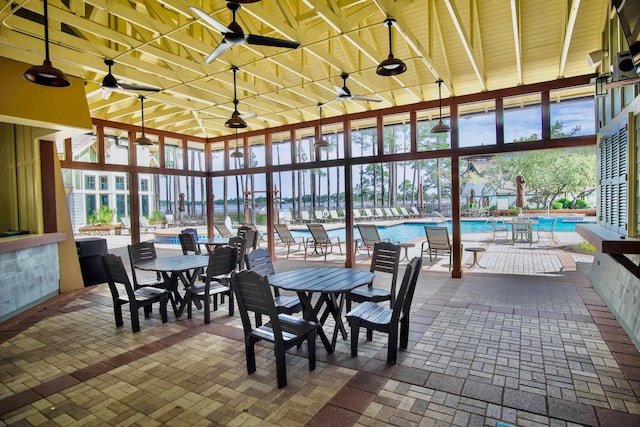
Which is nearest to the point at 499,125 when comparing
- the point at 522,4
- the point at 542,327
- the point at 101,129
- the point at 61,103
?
the point at 522,4

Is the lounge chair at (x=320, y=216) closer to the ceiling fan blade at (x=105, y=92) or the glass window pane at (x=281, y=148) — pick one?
the glass window pane at (x=281, y=148)

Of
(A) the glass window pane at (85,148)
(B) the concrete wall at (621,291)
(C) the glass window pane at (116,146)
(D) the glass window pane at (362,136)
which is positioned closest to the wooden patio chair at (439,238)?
(D) the glass window pane at (362,136)

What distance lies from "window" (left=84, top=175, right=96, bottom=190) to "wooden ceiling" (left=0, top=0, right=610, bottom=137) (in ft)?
29.7

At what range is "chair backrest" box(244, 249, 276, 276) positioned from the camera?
156 inches

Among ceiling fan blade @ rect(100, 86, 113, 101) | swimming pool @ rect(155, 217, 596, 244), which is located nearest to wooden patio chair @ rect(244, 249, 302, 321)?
ceiling fan blade @ rect(100, 86, 113, 101)

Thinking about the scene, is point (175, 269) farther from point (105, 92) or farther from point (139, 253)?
point (105, 92)

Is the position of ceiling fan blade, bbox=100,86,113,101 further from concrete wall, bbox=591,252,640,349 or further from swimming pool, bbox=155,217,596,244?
swimming pool, bbox=155,217,596,244

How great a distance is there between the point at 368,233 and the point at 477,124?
315 cm

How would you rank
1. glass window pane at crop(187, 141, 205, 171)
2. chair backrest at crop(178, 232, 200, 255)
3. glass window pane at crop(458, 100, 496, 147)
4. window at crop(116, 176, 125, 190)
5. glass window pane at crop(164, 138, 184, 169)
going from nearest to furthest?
glass window pane at crop(458, 100, 496, 147), chair backrest at crop(178, 232, 200, 255), glass window pane at crop(164, 138, 184, 169), glass window pane at crop(187, 141, 205, 171), window at crop(116, 176, 125, 190)

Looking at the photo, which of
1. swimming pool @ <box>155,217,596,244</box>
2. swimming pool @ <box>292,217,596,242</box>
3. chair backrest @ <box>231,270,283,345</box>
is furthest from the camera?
swimming pool @ <box>292,217,596,242</box>

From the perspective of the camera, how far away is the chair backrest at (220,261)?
4.22 m

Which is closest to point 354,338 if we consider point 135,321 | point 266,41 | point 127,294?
point 135,321

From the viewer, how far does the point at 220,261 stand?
439cm

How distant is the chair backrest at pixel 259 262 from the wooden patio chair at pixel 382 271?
979 millimetres
